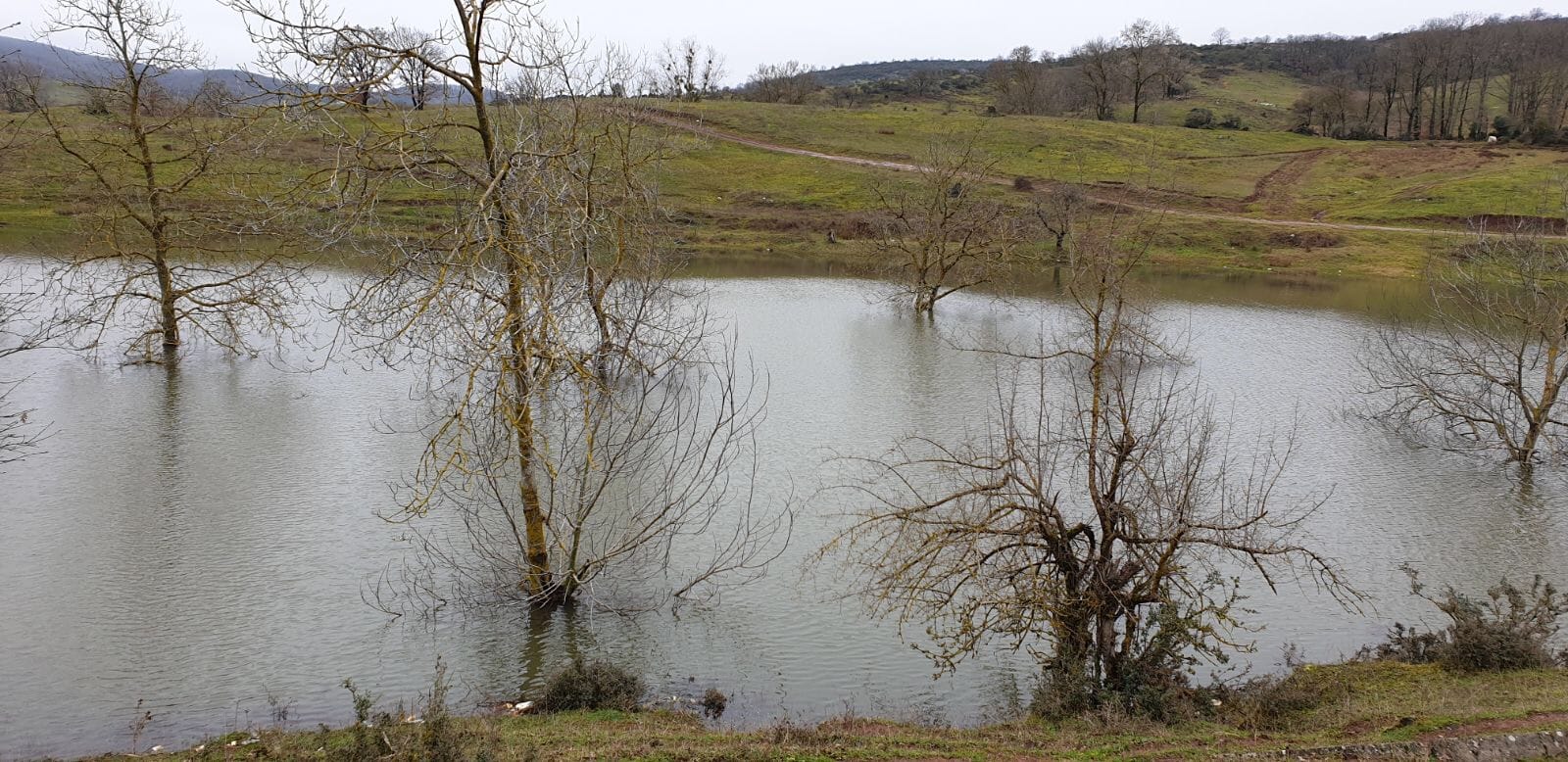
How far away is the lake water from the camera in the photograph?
34.2 ft

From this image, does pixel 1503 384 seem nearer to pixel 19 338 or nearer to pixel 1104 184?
pixel 19 338

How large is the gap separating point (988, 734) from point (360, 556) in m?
8.39

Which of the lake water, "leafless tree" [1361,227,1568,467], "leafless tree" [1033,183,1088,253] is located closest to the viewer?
the lake water

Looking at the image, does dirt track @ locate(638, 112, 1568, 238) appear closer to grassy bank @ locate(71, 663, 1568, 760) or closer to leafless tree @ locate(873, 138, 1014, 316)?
leafless tree @ locate(873, 138, 1014, 316)

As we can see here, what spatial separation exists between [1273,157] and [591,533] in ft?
259

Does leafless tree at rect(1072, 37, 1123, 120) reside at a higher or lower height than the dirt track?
higher

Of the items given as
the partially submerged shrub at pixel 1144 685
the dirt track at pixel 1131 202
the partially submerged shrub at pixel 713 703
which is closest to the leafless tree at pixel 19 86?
the partially submerged shrub at pixel 713 703

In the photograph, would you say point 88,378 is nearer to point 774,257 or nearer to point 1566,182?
point 1566,182

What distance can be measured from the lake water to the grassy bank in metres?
1.14

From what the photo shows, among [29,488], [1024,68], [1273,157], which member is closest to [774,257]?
[29,488]

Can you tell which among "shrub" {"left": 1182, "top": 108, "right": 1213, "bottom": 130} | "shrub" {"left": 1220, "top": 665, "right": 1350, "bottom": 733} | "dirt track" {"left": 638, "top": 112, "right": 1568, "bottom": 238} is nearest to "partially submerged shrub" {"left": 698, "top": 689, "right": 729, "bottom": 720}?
"shrub" {"left": 1220, "top": 665, "right": 1350, "bottom": 733}

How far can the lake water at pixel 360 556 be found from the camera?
10.4 m

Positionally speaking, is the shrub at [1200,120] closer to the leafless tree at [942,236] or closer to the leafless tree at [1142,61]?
the leafless tree at [1142,61]

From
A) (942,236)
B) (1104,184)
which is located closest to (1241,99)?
(1104,184)
